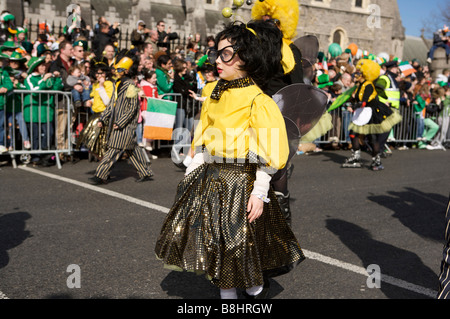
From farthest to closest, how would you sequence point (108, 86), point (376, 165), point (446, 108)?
1. point (446, 108)
2. point (376, 165)
3. point (108, 86)

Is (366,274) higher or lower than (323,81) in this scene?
lower

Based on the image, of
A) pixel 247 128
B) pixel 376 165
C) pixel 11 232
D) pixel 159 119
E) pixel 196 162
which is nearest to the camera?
pixel 247 128

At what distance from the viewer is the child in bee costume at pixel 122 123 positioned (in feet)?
24.8

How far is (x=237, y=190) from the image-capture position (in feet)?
9.95

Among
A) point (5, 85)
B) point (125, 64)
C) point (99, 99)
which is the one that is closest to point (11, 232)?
point (125, 64)

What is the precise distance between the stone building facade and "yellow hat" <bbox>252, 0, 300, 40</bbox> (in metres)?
22.7

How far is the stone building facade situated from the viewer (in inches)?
1231

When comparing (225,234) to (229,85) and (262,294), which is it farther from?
(229,85)

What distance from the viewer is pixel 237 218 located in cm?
297

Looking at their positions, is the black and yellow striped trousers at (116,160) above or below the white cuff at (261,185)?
below

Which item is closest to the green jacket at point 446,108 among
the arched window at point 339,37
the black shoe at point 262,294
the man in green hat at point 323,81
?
the man in green hat at point 323,81

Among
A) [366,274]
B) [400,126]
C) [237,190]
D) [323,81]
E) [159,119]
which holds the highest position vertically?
[323,81]

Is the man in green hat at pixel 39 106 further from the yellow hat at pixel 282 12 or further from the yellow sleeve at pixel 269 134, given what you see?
the yellow sleeve at pixel 269 134

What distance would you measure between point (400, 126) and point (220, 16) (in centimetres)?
2610
